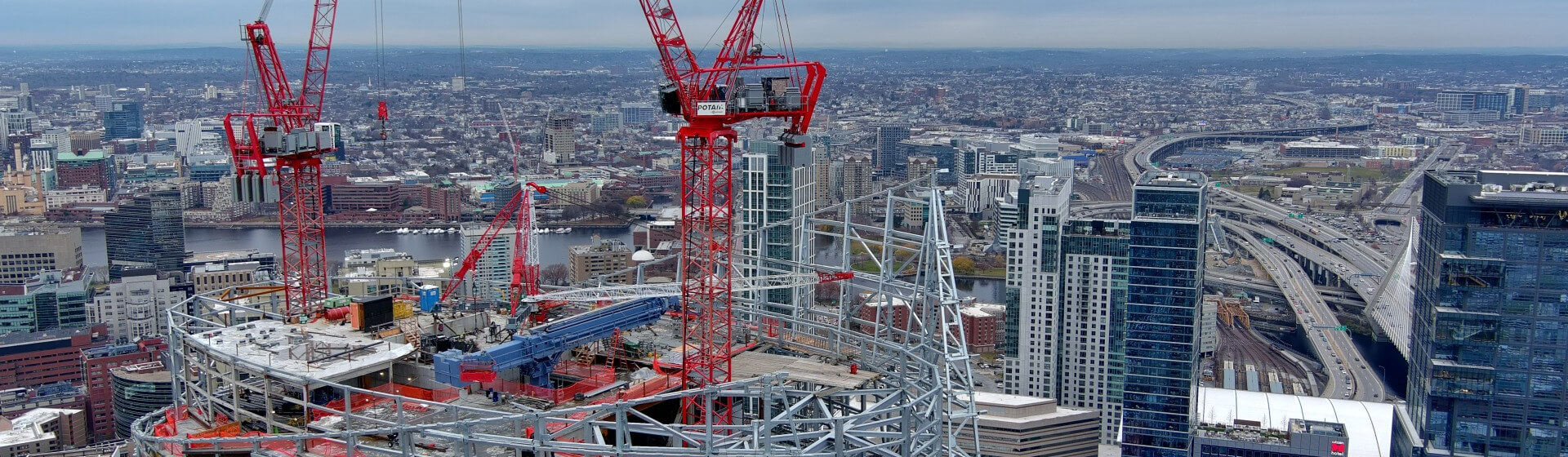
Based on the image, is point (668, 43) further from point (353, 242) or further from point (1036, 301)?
point (353, 242)

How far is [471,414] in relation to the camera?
258 inches

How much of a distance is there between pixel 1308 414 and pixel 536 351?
848cm

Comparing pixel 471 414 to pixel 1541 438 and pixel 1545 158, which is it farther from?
pixel 1545 158

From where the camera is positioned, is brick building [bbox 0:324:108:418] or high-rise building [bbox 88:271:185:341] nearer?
brick building [bbox 0:324:108:418]

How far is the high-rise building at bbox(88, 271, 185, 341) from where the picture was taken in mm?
21547

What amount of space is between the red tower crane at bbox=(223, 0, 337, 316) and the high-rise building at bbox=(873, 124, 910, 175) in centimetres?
3037

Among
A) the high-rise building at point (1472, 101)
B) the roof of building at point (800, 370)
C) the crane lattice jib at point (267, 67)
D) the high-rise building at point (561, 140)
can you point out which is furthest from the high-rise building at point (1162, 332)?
the high-rise building at point (1472, 101)

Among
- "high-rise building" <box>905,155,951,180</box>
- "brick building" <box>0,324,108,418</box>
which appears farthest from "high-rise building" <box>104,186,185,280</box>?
"high-rise building" <box>905,155,951,180</box>

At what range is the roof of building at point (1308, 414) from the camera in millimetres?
12391

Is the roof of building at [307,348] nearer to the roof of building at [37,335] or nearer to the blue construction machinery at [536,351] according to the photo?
the blue construction machinery at [536,351]

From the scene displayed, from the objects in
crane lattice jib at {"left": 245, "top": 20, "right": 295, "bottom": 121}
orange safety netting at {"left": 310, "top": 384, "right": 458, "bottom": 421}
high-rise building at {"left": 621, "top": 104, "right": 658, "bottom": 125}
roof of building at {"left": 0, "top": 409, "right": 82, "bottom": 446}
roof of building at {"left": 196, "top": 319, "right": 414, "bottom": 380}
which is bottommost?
roof of building at {"left": 0, "top": 409, "right": 82, "bottom": 446}

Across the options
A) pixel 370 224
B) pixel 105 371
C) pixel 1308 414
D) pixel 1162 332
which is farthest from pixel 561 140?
pixel 1308 414

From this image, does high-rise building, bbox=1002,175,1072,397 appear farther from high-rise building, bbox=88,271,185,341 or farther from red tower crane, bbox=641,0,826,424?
high-rise building, bbox=88,271,185,341

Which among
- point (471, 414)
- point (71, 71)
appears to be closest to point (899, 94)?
point (71, 71)
